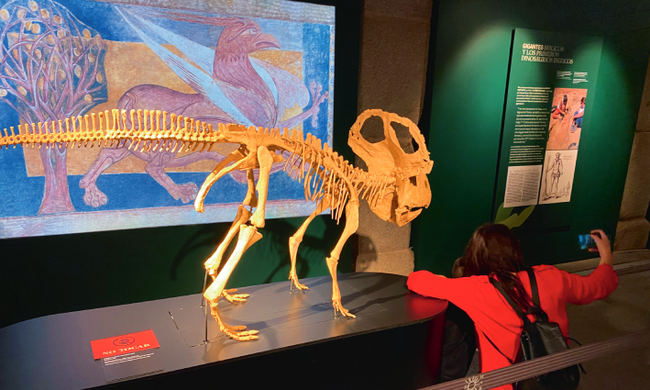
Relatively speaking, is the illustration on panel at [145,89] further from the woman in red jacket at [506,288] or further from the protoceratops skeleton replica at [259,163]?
the woman in red jacket at [506,288]

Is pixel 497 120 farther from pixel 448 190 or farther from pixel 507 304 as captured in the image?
pixel 507 304

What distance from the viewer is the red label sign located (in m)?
2.18

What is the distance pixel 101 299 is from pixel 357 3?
3.12 m

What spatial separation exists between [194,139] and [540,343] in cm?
203

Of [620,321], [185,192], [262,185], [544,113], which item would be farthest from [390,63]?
[620,321]

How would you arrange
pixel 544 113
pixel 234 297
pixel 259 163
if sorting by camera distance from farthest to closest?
pixel 544 113 < pixel 234 297 < pixel 259 163

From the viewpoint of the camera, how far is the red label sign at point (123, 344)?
218cm

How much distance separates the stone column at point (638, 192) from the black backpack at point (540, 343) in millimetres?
4229

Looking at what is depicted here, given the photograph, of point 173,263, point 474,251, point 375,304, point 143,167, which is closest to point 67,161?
point 143,167

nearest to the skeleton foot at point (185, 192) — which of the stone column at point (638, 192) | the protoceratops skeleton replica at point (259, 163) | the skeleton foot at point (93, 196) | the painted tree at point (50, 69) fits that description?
the protoceratops skeleton replica at point (259, 163)

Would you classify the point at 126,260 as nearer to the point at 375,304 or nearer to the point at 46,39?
the point at 46,39

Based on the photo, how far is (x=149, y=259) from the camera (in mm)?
3141

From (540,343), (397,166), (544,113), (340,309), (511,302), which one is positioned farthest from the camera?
(544,113)

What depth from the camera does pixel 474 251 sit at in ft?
7.95
